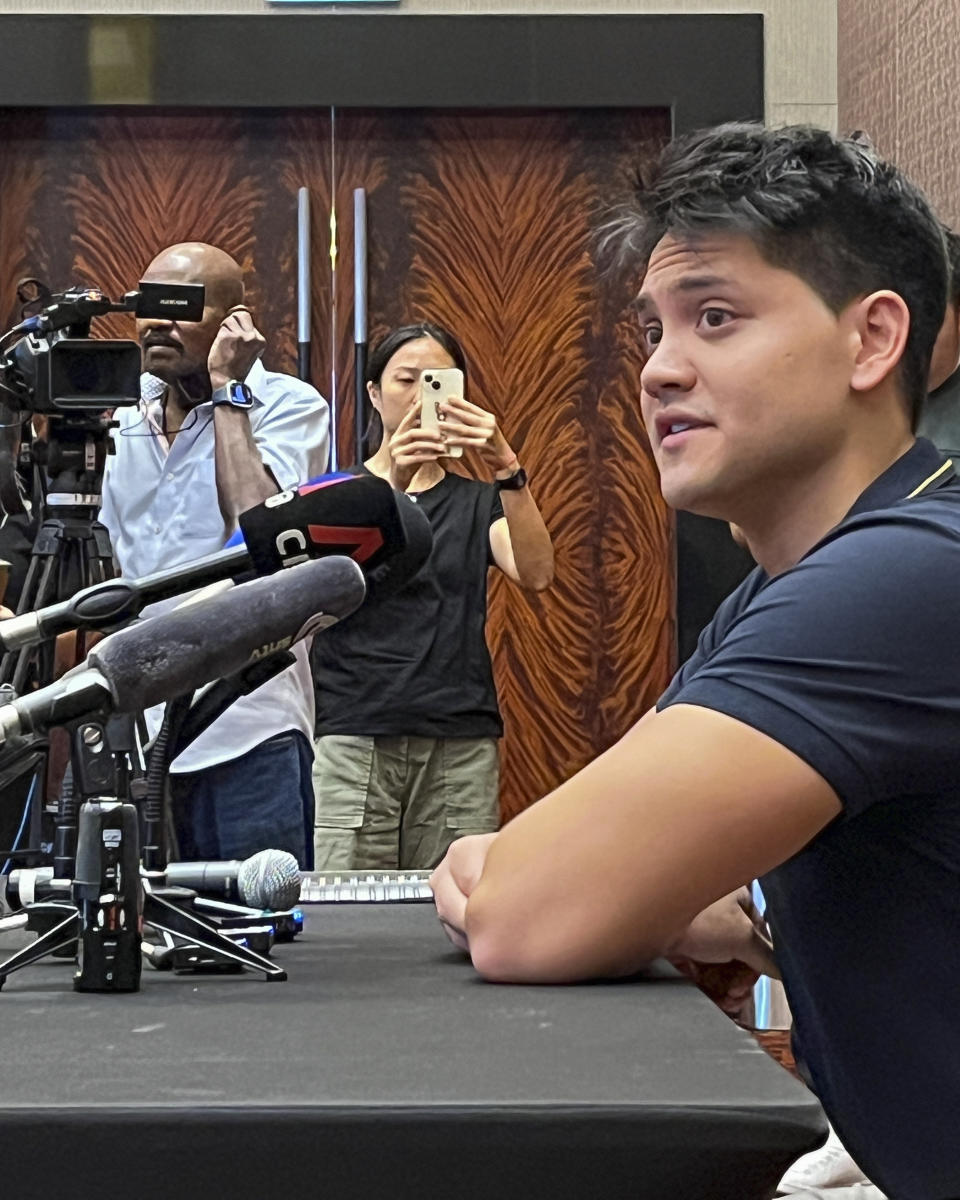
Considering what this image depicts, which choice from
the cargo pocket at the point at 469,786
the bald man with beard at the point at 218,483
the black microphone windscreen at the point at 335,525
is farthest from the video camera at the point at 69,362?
the cargo pocket at the point at 469,786

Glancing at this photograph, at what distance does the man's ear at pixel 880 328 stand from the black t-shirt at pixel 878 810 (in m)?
0.15

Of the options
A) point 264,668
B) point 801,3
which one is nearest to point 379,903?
point 264,668

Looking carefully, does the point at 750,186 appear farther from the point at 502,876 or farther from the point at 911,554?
the point at 502,876

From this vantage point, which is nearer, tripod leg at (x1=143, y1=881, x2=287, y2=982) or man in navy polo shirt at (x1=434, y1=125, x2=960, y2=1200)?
man in navy polo shirt at (x1=434, y1=125, x2=960, y2=1200)

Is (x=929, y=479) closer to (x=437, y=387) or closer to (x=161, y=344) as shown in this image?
(x=161, y=344)

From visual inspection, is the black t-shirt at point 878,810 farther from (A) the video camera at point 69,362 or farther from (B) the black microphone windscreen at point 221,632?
(A) the video camera at point 69,362

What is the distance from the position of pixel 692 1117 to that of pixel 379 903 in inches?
35.5

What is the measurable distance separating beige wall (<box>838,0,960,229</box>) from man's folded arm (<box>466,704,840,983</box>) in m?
2.30

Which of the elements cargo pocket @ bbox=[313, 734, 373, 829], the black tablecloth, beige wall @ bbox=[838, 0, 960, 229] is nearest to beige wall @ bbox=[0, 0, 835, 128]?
beige wall @ bbox=[838, 0, 960, 229]

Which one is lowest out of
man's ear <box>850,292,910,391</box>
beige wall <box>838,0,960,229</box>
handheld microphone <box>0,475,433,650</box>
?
handheld microphone <box>0,475,433,650</box>

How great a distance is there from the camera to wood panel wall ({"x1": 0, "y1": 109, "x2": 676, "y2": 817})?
12.6 ft

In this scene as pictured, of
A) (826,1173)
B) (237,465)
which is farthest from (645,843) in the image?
(237,465)

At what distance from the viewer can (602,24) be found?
12.5 feet

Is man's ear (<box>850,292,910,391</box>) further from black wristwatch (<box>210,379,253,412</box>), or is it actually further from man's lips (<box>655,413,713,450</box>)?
black wristwatch (<box>210,379,253,412</box>)
